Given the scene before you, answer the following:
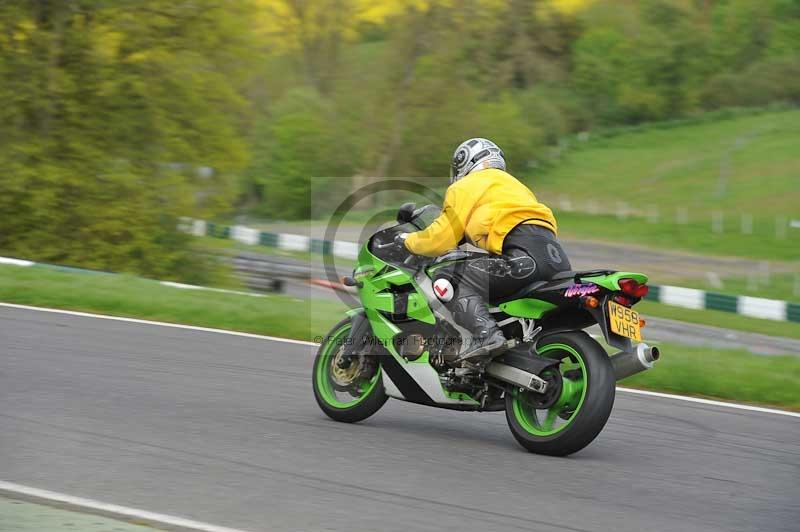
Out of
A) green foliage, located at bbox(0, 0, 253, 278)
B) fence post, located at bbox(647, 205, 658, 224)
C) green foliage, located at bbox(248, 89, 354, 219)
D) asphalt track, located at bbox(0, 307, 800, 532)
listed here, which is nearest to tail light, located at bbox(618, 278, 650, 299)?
asphalt track, located at bbox(0, 307, 800, 532)

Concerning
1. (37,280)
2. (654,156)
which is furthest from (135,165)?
(654,156)

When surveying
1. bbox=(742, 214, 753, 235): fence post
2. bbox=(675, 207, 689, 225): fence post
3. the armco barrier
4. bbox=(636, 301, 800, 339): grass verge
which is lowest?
bbox=(675, 207, 689, 225): fence post

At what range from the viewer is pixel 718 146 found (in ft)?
179

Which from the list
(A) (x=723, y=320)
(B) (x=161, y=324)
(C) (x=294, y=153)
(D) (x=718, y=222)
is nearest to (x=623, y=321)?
(B) (x=161, y=324)

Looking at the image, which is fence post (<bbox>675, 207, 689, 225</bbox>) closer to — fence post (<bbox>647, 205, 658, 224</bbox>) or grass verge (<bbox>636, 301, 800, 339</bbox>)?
fence post (<bbox>647, 205, 658, 224</bbox>)

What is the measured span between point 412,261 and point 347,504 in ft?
6.87

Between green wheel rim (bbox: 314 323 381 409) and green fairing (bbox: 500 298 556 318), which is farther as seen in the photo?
green wheel rim (bbox: 314 323 381 409)

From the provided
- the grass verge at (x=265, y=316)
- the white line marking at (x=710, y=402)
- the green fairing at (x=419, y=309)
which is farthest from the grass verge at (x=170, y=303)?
the green fairing at (x=419, y=309)

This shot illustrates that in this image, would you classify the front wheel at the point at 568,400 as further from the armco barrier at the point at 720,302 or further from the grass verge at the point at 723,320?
the grass verge at the point at 723,320

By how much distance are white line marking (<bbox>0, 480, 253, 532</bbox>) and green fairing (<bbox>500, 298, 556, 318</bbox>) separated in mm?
2377

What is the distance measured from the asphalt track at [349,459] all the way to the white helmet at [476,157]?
1700 mm

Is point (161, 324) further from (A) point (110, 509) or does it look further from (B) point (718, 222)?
(B) point (718, 222)

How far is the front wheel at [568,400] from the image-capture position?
585 cm

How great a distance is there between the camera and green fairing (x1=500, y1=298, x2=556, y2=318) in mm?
6230
